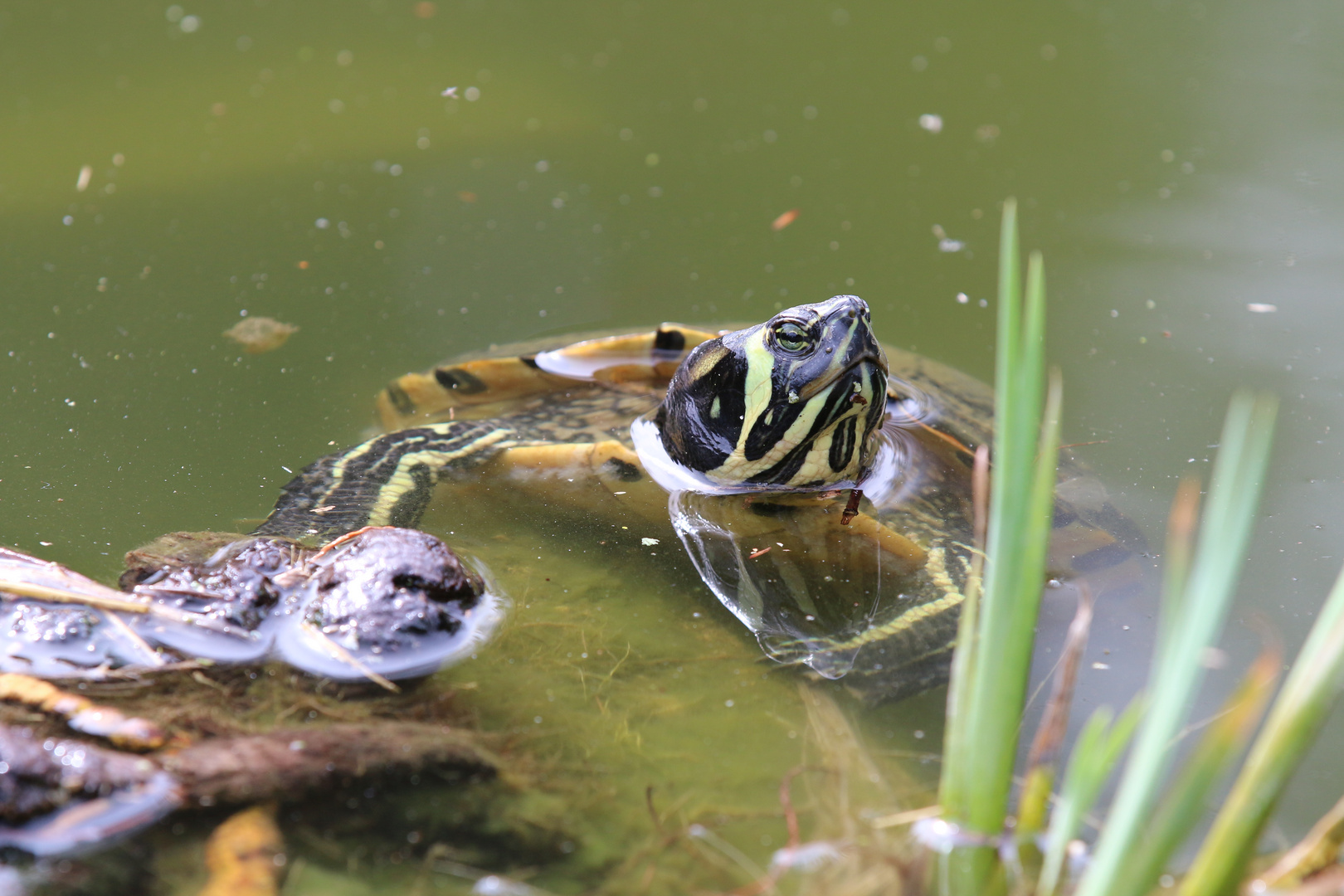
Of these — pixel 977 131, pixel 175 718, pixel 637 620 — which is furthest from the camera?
pixel 977 131

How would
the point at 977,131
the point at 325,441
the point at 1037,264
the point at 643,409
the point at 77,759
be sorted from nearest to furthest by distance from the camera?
1. the point at 1037,264
2. the point at 77,759
3. the point at 325,441
4. the point at 643,409
5. the point at 977,131

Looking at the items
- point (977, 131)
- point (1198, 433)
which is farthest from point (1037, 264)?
point (977, 131)

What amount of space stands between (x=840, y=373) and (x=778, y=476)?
410 mm

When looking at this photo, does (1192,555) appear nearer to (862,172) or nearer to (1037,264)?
(1037,264)

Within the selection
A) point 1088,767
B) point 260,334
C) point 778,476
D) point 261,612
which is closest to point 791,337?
point 778,476

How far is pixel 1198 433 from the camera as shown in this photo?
2.92 meters

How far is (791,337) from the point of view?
247 cm

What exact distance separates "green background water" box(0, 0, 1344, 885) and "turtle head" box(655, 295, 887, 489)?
425mm

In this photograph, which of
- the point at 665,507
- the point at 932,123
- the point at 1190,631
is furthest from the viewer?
the point at 932,123

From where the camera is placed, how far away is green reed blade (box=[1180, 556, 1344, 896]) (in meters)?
1.02

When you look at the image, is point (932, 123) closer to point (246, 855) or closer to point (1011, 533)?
point (1011, 533)

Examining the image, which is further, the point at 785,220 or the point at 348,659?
the point at 785,220

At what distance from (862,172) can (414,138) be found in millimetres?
2148

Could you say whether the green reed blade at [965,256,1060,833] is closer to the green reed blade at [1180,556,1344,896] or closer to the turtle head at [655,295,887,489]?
the green reed blade at [1180,556,1344,896]
